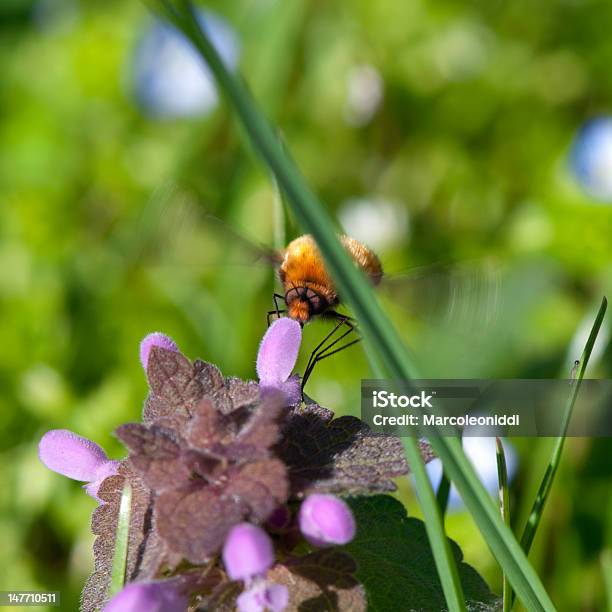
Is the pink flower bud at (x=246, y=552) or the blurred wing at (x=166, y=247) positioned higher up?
the blurred wing at (x=166, y=247)

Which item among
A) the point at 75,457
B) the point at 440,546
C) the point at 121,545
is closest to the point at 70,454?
the point at 75,457

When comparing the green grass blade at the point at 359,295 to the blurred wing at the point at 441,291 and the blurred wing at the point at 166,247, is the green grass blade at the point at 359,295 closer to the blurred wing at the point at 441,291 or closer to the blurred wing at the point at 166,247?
the blurred wing at the point at 441,291

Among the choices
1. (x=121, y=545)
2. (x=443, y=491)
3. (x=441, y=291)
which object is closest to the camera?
(x=121, y=545)

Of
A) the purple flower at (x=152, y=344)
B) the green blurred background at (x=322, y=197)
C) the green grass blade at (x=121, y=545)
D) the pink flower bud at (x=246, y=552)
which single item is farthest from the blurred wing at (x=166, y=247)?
the pink flower bud at (x=246, y=552)

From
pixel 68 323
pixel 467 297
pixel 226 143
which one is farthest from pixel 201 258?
pixel 467 297

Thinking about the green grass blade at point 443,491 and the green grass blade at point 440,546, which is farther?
the green grass blade at point 443,491

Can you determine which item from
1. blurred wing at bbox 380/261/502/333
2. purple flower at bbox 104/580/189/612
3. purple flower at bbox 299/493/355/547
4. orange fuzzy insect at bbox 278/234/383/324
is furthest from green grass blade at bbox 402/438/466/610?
blurred wing at bbox 380/261/502/333

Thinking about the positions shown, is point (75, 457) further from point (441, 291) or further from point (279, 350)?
point (441, 291)
